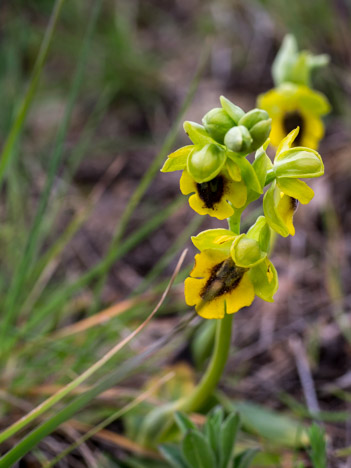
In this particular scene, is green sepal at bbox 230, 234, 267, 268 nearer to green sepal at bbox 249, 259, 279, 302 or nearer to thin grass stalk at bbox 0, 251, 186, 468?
green sepal at bbox 249, 259, 279, 302

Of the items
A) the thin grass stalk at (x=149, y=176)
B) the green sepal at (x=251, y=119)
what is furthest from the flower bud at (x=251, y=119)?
the thin grass stalk at (x=149, y=176)

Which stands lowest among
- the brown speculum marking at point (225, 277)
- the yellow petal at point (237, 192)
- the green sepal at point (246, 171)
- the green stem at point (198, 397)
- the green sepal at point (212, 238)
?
the green stem at point (198, 397)

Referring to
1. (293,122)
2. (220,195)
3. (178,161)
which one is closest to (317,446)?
(220,195)

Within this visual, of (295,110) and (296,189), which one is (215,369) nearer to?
(296,189)

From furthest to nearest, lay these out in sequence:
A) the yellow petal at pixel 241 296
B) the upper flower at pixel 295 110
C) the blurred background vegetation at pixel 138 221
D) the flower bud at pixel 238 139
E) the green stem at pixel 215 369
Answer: the upper flower at pixel 295 110 < the blurred background vegetation at pixel 138 221 < the green stem at pixel 215 369 < the yellow petal at pixel 241 296 < the flower bud at pixel 238 139

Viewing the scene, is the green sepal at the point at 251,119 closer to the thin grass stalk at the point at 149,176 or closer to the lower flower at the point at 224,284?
the lower flower at the point at 224,284

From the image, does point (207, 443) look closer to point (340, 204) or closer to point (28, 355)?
point (28, 355)
